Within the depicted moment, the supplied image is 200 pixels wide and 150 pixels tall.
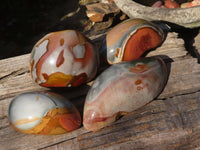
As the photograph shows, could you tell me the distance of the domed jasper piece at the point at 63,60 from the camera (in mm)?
1087

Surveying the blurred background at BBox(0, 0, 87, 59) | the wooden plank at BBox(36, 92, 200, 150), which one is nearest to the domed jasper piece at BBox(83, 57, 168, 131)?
the wooden plank at BBox(36, 92, 200, 150)

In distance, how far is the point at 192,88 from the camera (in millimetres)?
1253

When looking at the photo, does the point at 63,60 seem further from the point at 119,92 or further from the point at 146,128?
the point at 146,128

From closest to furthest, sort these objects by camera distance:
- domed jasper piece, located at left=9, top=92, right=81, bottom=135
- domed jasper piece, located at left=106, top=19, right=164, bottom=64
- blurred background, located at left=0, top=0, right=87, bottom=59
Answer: domed jasper piece, located at left=9, top=92, right=81, bottom=135
domed jasper piece, located at left=106, top=19, right=164, bottom=64
blurred background, located at left=0, top=0, right=87, bottom=59

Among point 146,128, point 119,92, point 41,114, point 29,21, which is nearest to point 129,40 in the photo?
point 119,92

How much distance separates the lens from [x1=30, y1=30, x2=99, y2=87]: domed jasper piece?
3.57ft

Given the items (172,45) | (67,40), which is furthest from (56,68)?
(172,45)

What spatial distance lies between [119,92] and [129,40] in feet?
1.05

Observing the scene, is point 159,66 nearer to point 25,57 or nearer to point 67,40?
point 67,40

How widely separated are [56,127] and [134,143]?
355 millimetres

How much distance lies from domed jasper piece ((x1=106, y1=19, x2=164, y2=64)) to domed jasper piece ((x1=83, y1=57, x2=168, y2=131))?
0.13 meters

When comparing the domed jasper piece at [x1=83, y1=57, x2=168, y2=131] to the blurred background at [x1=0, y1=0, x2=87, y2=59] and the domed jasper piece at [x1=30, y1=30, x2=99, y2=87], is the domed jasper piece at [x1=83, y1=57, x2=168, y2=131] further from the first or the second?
the blurred background at [x1=0, y1=0, x2=87, y2=59]

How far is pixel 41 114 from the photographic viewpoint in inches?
39.2

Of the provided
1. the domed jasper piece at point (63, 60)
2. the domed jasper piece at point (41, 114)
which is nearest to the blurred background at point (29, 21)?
the domed jasper piece at point (63, 60)
